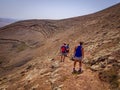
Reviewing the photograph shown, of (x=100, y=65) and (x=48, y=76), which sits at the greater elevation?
(x=100, y=65)

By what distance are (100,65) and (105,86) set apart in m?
3.22

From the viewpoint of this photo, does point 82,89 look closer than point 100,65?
Yes

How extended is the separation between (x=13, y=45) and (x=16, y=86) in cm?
3534

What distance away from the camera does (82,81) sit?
12266 mm

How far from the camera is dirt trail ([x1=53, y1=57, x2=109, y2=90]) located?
11494mm

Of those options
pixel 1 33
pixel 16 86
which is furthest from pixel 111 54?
pixel 1 33

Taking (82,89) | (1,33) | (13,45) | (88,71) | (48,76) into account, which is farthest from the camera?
(1,33)

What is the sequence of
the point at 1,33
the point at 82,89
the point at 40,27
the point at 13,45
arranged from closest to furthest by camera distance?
1. the point at 82,89
2. the point at 13,45
3. the point at 40,27
4. the point at 1,33

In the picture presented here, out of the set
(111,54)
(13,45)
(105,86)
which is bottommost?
(13,45)

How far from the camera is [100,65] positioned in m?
14.4

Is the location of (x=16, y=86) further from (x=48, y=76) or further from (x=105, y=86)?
(x=105, y=86)

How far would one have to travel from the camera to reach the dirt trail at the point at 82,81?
1149 centimetres

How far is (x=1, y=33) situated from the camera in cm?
6525

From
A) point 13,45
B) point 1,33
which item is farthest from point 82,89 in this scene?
point 1,33
